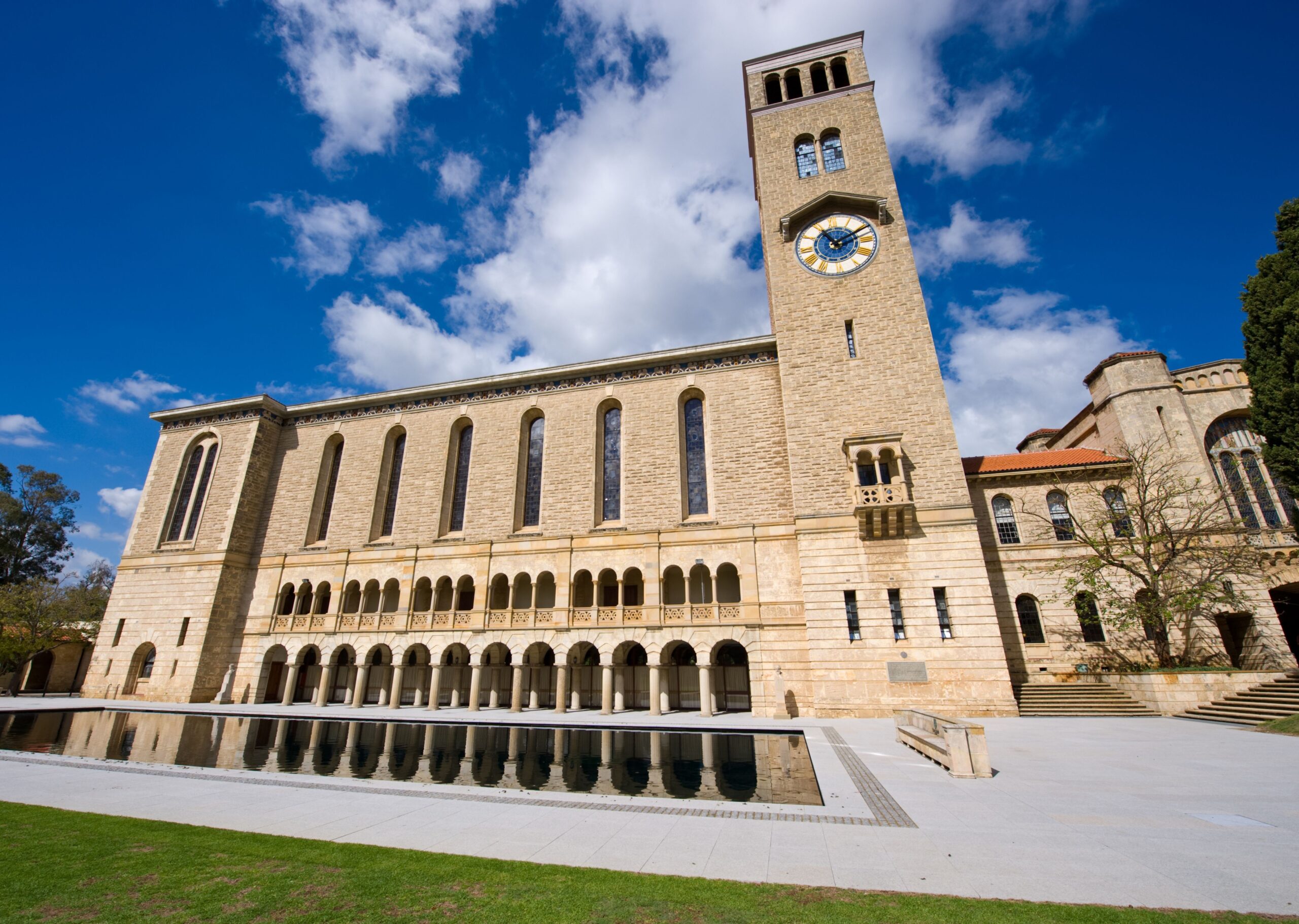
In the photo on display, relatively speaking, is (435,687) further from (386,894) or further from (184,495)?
(386,894)

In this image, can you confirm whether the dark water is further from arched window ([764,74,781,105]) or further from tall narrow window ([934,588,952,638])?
arched window ([764,74,781,105])

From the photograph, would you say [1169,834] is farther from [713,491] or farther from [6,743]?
[6,743]

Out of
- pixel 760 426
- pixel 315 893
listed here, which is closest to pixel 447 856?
pixel 315 893

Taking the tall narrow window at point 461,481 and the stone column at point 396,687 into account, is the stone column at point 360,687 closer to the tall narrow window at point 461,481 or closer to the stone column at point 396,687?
the stone column at point 396,687

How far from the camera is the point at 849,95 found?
29.2 metres

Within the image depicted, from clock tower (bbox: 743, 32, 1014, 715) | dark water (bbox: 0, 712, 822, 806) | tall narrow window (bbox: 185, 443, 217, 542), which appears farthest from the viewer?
tall narrow window (bbox: 185, 443, 217, 542)

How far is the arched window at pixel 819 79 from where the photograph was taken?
31188 millimetres

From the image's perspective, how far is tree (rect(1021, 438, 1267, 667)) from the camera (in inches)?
862

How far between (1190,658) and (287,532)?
4220cm

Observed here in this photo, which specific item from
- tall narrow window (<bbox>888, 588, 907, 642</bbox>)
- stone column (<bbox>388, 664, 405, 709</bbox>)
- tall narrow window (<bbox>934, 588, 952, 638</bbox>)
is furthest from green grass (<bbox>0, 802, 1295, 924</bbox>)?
stone column (<bbox>388, 664, 405, 709</bbox>)

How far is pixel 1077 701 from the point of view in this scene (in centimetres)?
2078

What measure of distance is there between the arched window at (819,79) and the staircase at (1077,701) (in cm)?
3084

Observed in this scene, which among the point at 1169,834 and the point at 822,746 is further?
the point at 822,746

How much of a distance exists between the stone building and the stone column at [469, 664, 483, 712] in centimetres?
16
